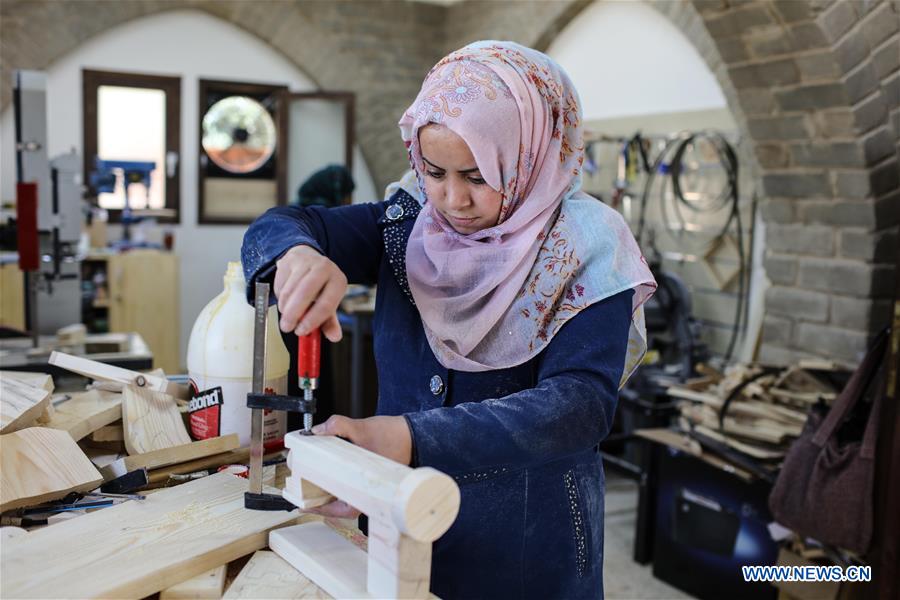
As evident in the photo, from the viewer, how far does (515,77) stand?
125 cm

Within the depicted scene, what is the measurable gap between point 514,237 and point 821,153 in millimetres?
2380

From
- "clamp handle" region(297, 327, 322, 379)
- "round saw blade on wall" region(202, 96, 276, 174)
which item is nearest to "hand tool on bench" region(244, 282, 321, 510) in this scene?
"clamp handle" region(297, 327, 322, 379)

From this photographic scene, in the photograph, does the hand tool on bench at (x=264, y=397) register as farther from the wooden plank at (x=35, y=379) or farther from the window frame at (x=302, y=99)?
the window frame at (x=302, y=99)

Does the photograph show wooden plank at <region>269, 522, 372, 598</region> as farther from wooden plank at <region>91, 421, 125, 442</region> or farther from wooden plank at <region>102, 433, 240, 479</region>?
wooden plank at <region>91, 421, 125, 442</region>

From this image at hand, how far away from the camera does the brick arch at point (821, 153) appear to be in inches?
109

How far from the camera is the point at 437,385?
4.12 feet

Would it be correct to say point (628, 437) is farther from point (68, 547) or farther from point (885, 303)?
point (68, 547)

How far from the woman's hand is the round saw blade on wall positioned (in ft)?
22.0

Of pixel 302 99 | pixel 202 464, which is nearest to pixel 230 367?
pixel 202 464

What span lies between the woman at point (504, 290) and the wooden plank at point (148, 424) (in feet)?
1.26

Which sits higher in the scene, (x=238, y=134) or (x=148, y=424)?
(x=238, y=134)

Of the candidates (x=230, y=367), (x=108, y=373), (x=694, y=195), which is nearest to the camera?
(x=230, y=367)

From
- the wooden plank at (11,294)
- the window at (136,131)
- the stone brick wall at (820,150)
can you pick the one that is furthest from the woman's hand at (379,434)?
the window at (136,131)

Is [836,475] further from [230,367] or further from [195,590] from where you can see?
[195,590]
